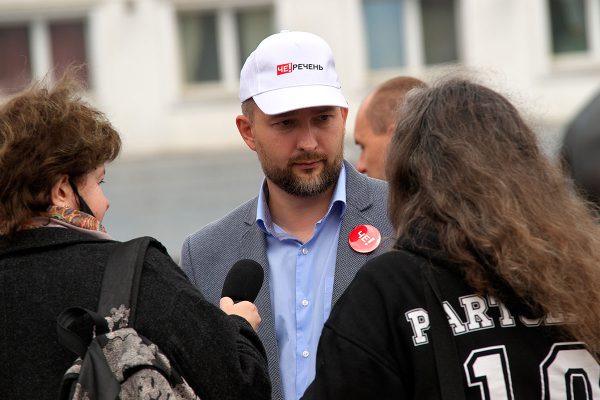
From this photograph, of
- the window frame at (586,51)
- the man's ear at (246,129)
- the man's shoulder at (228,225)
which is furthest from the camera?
the window frame at (586,51)

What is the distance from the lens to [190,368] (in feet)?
10.1

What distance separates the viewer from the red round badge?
396 cm

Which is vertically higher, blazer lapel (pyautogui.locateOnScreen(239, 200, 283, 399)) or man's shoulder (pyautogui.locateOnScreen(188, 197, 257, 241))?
man's shoulder (pyautogui.locateOnScreen(188, 197, 257, 241))

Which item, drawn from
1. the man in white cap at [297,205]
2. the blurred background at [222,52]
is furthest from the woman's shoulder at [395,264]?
the blurred background at [222,52]

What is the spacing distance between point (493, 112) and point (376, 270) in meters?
0.52

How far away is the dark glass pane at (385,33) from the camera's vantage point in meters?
15.4

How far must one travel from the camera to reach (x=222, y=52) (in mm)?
15531

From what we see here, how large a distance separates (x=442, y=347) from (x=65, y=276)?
1.06m

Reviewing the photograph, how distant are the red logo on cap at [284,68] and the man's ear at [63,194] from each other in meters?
1.07

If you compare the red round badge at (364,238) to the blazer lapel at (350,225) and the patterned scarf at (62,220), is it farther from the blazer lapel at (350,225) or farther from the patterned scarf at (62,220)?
the patterned scarf at (62,220)

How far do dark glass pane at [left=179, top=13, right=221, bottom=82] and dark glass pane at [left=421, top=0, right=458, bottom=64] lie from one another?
111 inches

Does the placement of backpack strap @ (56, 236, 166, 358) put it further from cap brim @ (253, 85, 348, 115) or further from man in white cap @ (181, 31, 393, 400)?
cap brim @ (253, 85, 348, 115)

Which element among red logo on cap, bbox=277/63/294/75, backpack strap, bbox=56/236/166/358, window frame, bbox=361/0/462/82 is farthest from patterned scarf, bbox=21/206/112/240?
window frame, bbox=361/0/462/82

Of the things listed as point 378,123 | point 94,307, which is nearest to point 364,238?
point 94,307
